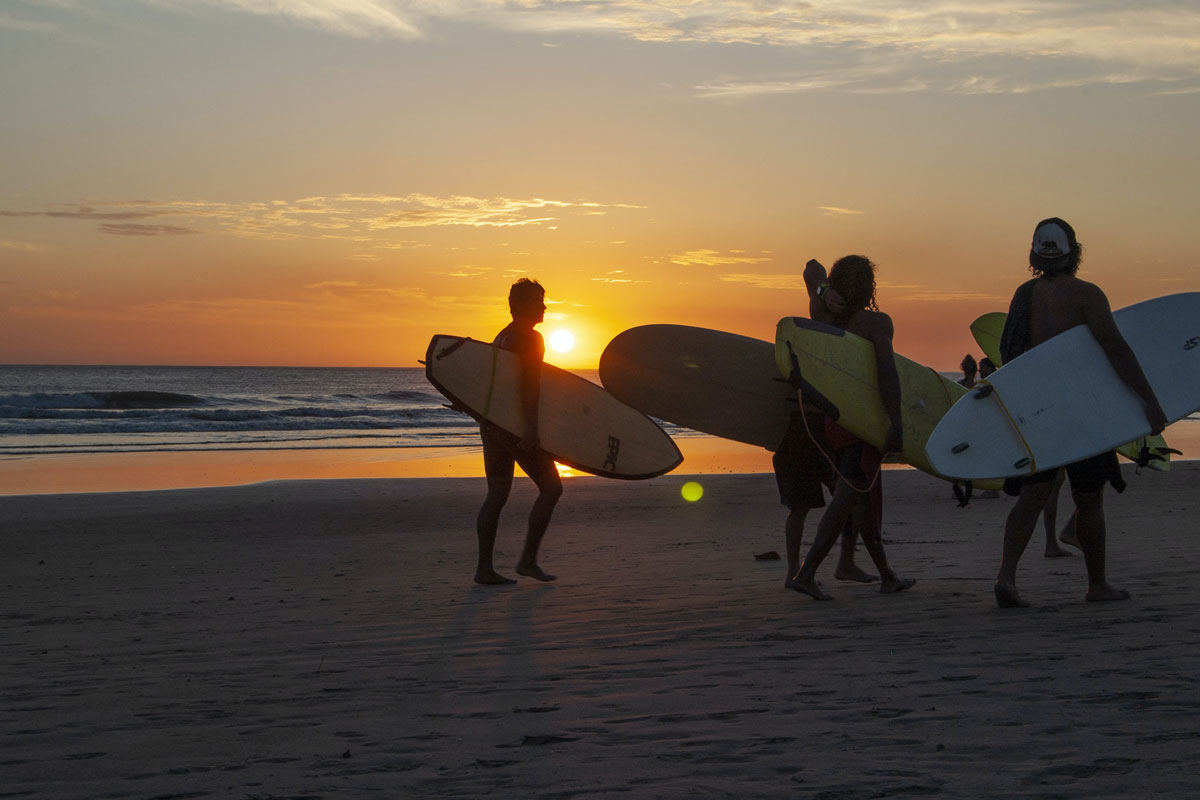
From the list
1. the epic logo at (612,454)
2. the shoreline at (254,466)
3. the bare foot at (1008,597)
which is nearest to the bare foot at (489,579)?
the epic logo at (612,454)

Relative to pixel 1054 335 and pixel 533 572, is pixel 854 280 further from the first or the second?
pixel 533 572

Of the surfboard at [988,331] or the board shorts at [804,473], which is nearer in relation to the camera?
the board shorts at [804,473]

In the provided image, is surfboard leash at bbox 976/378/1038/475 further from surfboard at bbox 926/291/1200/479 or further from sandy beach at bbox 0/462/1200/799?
sandy beach at bbox 0/462/1200/799

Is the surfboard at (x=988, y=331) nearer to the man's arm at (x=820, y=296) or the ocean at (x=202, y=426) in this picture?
the man's arm at (x=820, y=296)

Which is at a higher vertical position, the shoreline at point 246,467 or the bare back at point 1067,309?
the bare back at point 1067,309

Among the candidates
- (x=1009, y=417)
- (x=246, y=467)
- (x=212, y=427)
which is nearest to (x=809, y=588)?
(x=1009, y=417)

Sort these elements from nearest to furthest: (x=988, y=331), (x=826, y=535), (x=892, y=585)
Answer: (x=826, y=535)
(x=892, y=585)
(x=988, y=331)

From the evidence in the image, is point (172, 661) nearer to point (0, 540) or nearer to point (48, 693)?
point (48, 693)

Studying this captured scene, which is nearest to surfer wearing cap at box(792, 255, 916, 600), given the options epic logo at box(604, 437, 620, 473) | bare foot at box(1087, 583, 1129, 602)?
bare foot at box(1087, 583, 1129, 602)

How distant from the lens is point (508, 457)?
573 centimetres

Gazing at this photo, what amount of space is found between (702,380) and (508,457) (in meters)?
1.20

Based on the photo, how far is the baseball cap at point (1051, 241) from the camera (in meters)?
4.39

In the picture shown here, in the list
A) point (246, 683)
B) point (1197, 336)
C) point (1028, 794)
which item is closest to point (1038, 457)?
point (1197, 336)

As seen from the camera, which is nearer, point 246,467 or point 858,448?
point 858,448
